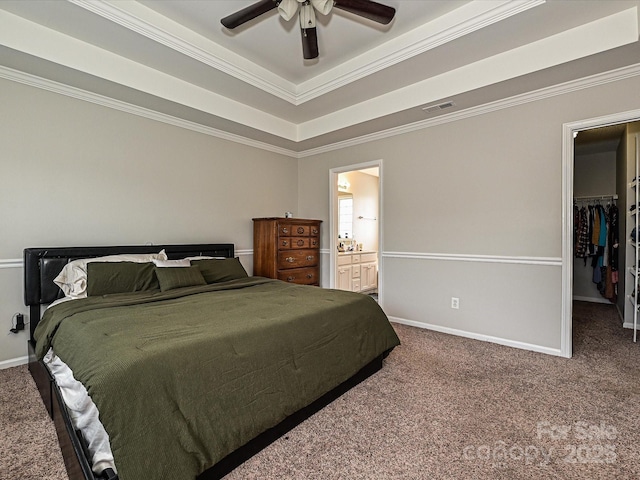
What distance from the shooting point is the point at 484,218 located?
3.47 metres

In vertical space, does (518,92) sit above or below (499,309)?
above

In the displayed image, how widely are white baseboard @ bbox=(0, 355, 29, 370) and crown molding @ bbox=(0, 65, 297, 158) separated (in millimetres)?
2376

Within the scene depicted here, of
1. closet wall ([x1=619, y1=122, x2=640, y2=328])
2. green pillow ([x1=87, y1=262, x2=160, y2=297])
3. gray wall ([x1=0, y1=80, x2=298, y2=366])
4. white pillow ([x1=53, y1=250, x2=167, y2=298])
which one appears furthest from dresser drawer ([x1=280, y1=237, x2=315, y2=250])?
closet wall ([x1=619, y1=122, x2=640, y2=328])

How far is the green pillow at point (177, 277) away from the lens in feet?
9.42

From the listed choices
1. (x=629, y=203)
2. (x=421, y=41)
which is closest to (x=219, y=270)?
(x=421, y=41)

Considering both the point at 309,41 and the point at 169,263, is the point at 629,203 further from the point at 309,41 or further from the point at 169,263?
the point at 169,263

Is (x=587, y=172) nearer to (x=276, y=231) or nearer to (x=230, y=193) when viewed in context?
(x=276, y=231)

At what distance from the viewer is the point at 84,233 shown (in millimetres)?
3086

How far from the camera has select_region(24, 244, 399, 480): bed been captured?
130cm

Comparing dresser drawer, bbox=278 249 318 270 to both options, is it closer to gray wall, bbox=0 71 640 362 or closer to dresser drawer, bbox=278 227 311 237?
dresser drawer, bbox=278 227 311 237

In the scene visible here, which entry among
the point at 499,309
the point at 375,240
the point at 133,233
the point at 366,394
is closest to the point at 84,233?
the point at 133,233

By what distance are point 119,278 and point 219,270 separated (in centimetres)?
93

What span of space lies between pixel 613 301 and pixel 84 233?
742 cm

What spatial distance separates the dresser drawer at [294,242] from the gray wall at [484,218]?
110cm
